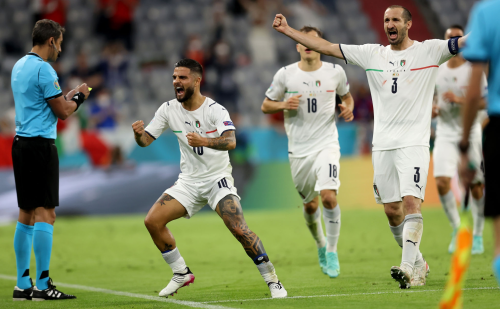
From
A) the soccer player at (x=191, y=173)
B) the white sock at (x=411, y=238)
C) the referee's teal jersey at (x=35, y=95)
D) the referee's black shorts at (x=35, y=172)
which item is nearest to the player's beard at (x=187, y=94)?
the soccer player at (x=191, y=173)

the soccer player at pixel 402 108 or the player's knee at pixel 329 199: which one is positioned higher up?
the soccer player at pixel 402 108

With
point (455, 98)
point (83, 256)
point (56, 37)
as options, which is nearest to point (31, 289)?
point (56, 37)

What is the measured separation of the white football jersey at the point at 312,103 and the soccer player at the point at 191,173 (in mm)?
1768

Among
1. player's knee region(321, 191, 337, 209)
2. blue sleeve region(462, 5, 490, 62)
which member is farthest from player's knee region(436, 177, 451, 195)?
blue sleeve region(462, 5, 490, 62)

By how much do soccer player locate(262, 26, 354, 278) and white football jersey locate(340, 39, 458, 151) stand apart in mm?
1196

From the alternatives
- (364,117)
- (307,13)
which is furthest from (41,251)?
(307,13)

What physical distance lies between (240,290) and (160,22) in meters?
16.7

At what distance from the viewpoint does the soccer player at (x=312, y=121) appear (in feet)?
26.7

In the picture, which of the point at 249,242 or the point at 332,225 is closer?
the point at 249,242

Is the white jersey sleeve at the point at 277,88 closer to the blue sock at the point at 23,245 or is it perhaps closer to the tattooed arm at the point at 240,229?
the tattooed arm at the point at 240,229

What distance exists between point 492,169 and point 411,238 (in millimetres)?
2887

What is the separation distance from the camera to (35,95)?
6.71 meters

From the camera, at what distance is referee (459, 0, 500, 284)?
3.70 metres

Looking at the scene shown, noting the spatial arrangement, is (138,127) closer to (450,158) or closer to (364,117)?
(450,158)
